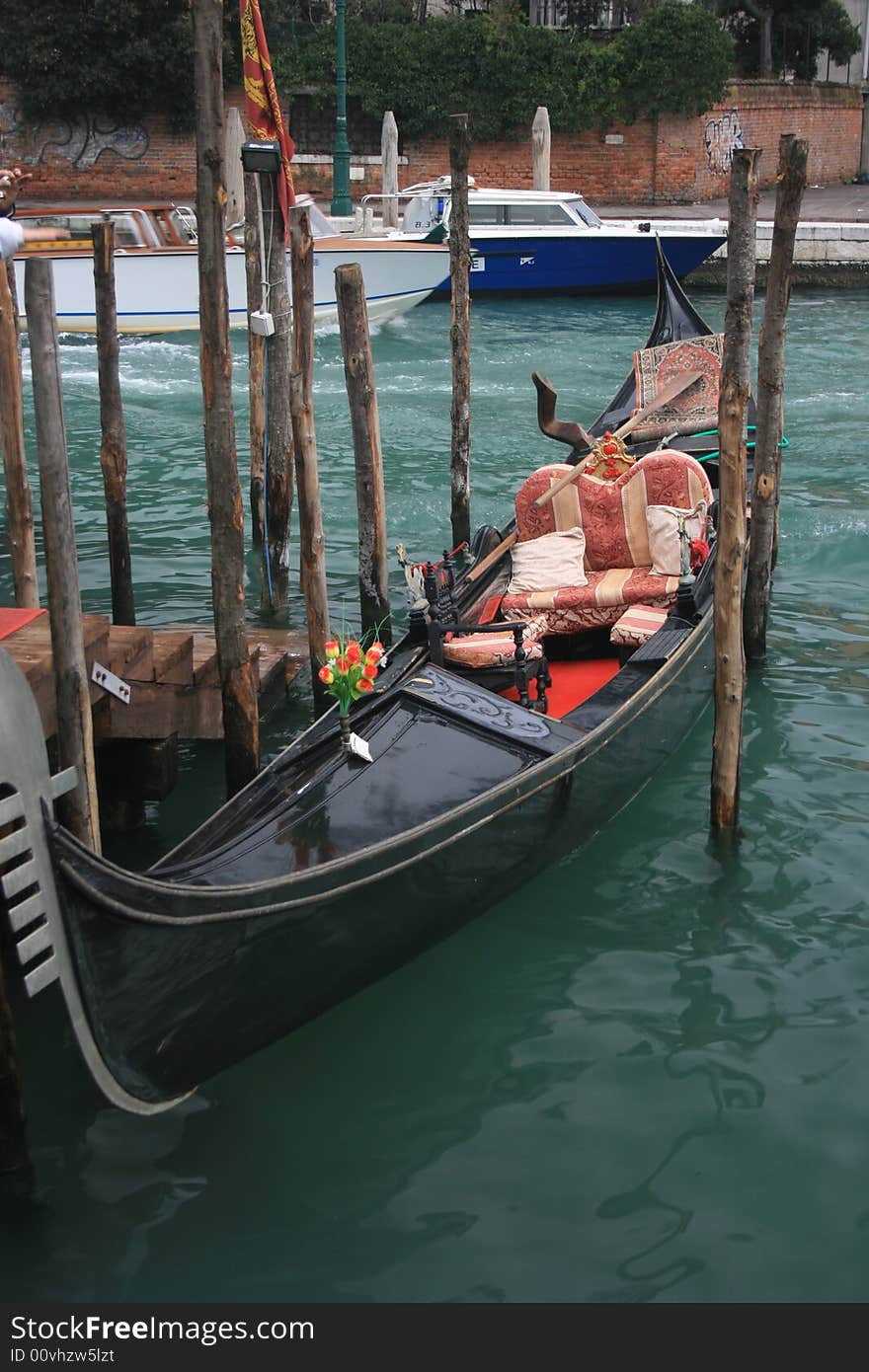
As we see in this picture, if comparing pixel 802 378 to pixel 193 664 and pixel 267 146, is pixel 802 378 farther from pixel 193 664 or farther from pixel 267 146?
pixel 193 664

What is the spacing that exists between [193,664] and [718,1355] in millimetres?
2451

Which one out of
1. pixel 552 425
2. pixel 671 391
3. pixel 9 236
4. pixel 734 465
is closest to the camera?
pixel 9 236

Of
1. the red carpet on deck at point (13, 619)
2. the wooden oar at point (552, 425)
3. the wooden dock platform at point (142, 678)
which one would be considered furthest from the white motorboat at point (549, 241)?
the red carpet on deck at point (13, 619)

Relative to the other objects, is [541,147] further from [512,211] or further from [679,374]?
[679,374]

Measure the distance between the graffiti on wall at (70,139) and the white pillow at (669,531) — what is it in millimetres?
14451

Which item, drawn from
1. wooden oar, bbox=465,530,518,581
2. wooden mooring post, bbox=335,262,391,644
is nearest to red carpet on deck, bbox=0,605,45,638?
wooden mooring post, bbox=335,262,391,644

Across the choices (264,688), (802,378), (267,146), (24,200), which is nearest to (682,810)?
(264,688)

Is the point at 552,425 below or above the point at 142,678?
above

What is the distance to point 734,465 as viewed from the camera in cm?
370

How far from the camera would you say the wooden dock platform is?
3415mm

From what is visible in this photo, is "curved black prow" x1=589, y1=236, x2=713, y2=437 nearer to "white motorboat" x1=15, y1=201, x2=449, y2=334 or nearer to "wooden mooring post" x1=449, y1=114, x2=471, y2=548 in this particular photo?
"wooden mooring post" x1=449, y1=114, x2=471, y2=548

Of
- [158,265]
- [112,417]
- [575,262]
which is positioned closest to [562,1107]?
[112,417]

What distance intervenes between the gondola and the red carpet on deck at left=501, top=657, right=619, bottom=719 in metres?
0.01

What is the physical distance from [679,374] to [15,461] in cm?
344
